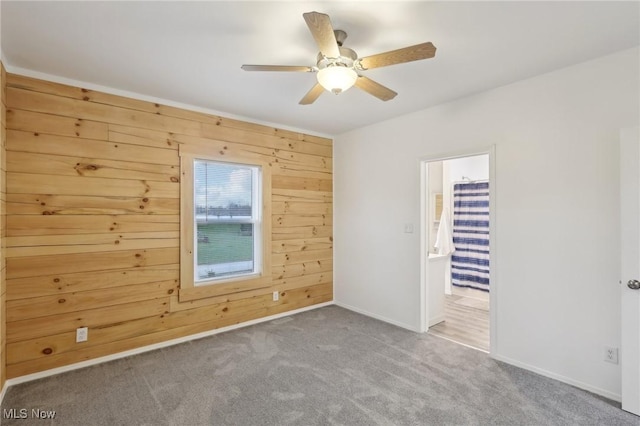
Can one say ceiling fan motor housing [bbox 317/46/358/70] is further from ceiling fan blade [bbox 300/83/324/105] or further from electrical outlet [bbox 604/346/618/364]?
electrical outlet [bbox 604/346/618/364]

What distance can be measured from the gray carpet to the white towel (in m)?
2.04

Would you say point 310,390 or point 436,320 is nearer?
point 310,390

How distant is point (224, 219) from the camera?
149 inches

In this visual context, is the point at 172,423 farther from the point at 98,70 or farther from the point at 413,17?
the point at 413,17

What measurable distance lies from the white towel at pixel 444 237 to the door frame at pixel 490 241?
148 cm

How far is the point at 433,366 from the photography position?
289 cm

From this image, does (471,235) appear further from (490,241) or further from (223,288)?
(223,288)

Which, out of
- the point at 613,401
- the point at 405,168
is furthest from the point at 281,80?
the point at 613,401

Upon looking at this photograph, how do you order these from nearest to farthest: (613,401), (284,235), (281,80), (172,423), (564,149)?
(172,423), (613,401), (564,149), (281,80), (284,235)

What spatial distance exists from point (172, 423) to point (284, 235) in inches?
98.0

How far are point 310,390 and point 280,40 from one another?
266 cm

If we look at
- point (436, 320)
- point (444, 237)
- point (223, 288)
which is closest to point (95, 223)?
point (223, 288)

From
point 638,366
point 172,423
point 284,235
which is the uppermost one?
point 284,235

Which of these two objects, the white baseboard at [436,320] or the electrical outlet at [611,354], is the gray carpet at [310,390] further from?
the white baseboard at [436,320]
